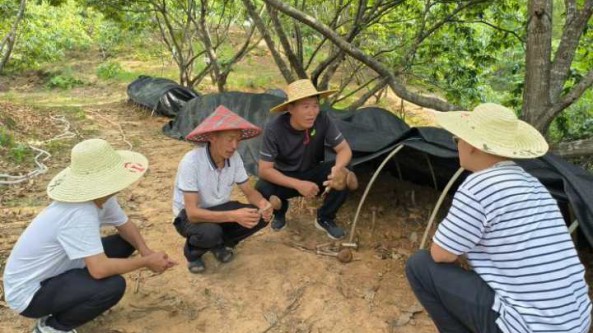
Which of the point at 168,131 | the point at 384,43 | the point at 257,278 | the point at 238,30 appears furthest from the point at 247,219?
the point at 238,30

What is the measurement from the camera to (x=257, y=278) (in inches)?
119

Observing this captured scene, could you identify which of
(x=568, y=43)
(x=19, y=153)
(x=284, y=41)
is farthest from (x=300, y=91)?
(x=19, y=153)

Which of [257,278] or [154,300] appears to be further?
[257,278]

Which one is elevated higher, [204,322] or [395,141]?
[395,141]

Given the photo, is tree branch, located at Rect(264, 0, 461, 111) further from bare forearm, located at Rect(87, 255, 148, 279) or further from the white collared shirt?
bare forearm, located at Rect(87, 255, 148, 279)

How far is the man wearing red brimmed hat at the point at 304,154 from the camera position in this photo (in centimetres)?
314

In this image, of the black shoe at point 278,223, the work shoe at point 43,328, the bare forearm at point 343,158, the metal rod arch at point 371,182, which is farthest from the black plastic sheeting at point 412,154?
the work shoe at point 43,328

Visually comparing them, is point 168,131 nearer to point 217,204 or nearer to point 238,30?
point 217,204

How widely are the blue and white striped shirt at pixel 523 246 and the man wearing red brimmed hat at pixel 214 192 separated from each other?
137 cm

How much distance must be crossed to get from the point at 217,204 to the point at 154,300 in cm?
70

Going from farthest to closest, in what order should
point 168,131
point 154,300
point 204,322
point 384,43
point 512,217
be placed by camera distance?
point 384,43, point 168,131, point 154,300, point 204,322, point 512,217

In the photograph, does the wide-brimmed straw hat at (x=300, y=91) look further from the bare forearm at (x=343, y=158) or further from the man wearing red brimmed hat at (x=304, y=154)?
the bare forearm at (x=343, y=158)

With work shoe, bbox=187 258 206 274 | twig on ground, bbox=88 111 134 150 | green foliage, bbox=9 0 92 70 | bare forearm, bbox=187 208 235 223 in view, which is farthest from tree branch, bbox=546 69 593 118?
green foliage, bbox=9 0 92 70

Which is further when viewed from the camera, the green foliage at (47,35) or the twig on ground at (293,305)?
the green foliage at (47,35)
